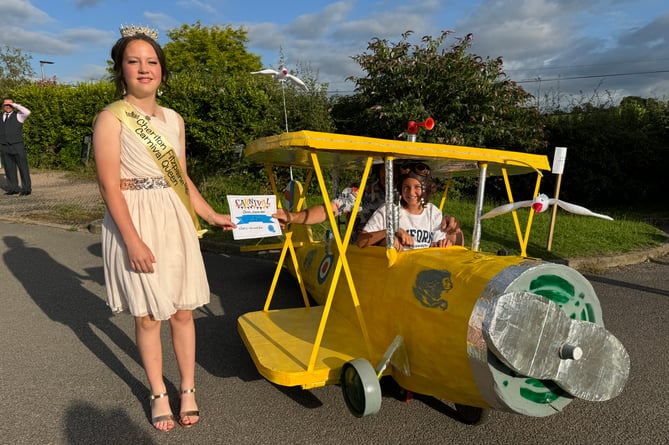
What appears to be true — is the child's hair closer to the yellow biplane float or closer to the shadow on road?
the yellow biplane float

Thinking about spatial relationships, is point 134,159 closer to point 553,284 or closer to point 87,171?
point 553,284

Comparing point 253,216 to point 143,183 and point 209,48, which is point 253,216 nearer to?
point 143,183

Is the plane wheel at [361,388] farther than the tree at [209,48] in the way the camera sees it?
No

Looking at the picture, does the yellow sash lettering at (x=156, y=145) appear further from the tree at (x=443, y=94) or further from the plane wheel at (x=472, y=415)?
the tree at (x=443, y=94)

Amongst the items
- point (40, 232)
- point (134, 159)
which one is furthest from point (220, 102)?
point (134, 159)

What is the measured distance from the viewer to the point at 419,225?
3439 millimetres

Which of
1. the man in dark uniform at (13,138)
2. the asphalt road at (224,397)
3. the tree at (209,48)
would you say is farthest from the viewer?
the tree at (209,48)

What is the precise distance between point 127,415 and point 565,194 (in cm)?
1138

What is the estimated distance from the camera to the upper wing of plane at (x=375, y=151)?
2.46m

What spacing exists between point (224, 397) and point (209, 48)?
34889 millimetres

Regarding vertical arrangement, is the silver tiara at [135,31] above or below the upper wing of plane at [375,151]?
above

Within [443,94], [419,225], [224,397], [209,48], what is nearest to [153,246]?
[224,397]

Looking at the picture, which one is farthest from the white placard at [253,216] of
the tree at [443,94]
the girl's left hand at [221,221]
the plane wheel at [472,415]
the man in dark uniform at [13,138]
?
the man in dark uniform at [13,138]

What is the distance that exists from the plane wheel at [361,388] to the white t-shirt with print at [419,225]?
1031 millimetres
